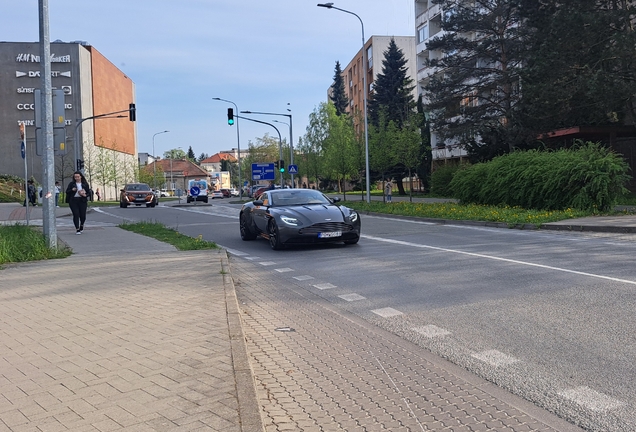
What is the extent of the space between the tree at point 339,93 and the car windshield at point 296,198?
283 ft

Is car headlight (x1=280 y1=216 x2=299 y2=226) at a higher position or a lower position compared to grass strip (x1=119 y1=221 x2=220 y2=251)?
higher

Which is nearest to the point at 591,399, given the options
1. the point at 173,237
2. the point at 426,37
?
the point at 173,237

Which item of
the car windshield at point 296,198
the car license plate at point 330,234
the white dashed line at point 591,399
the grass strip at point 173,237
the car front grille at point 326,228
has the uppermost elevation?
the car windshield at point 296,198

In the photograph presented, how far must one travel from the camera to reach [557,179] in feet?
72.1

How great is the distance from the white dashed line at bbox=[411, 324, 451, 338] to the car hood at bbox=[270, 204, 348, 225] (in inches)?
289

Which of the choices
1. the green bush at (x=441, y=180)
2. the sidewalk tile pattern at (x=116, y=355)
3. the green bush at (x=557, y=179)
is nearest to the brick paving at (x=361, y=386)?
the sidewalk tile pattern at (x=116, y=355)

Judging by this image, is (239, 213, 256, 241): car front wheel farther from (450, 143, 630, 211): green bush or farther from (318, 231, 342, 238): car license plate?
(450, 143, 630, 211): green bush

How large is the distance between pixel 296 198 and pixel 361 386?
35.0 ft

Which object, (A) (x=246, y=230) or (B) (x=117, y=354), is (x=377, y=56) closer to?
(A) (x=246, y=230)

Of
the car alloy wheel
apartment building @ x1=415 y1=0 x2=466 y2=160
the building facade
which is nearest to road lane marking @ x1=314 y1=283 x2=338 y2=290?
the car alloy wheel

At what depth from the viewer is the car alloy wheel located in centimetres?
1393

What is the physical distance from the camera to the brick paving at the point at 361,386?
3.95m

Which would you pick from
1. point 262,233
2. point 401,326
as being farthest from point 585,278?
point 262,233

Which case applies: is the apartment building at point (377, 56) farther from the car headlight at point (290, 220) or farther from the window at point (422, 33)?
the car headlight at point (290, 220)
